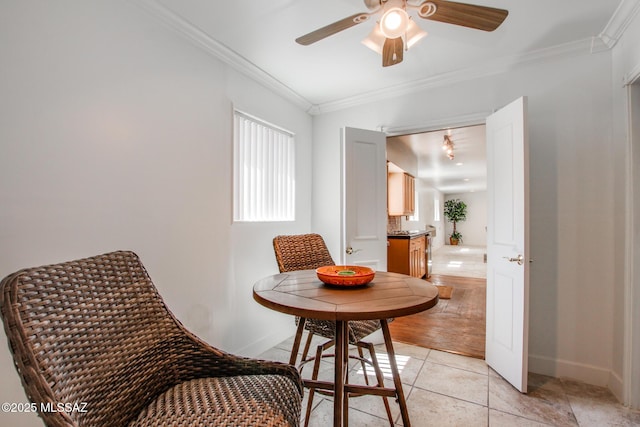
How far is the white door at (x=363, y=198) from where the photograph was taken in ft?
9.04

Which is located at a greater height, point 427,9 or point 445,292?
point 427,9

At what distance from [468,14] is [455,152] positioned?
190 inches

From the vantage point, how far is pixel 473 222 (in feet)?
44.1

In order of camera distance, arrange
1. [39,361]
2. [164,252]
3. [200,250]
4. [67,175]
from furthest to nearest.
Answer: [200,250] → [164,252] → [67,175] → [39,361]

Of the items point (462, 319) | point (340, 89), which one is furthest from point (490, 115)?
point (462, 319)

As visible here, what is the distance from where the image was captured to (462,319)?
136 inches

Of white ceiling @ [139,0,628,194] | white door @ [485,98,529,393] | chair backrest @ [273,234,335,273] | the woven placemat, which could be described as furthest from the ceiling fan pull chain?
the woven placemat

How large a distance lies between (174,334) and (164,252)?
0.87 m

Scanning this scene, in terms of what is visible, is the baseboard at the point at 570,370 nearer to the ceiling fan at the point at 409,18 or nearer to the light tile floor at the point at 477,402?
the light tile floor at the point at 477,402

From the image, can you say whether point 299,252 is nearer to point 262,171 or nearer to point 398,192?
point 262,171

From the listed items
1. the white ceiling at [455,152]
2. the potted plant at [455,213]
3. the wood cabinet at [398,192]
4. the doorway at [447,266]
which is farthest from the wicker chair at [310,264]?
the potted plant at [455,213]

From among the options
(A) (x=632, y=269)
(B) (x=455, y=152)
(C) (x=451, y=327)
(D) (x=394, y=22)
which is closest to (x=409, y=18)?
(D) (x=394, y=22)

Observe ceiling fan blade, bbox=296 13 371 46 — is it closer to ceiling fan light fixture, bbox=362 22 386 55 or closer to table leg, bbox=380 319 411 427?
ceiling fan light fixture, bbox=362 22 386 55

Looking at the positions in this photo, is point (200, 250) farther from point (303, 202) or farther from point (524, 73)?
point (524, 73)
